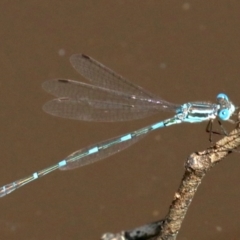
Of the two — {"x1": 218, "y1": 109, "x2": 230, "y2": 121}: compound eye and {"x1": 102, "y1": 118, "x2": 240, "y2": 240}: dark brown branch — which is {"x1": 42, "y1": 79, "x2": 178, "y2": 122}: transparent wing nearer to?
{"x1": 218, "y1": 109, "x2": 230, "y2": 121}: compound eye

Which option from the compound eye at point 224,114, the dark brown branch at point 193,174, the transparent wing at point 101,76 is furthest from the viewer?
the transparent wing at point 101,76

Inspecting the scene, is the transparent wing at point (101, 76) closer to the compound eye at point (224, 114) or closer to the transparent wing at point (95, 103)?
the transparent wing at point (95, 103)

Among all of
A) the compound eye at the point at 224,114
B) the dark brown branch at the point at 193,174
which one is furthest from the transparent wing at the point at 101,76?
the dark brown branch at the point at 193,174

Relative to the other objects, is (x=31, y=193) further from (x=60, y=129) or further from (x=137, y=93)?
(x=137, y=93)

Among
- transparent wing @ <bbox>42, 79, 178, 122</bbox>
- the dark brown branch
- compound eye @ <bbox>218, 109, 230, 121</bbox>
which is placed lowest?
the dark brown branch

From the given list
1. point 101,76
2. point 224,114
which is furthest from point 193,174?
point 101,76

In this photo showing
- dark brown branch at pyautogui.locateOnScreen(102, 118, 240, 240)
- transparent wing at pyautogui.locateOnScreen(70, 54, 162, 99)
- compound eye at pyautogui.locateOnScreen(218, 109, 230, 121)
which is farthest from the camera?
transparent wing at pyautogui.locateOnScreen(70, 54, 162, 99)

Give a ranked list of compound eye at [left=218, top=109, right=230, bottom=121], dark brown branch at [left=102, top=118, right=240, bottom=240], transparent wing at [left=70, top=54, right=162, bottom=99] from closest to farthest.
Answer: dark brown branch at [left=102, top=118, right=240, bottom=240]
compound eye at [left=218, top=109, right=230, bottom=121]
transparent wing at [left=70, top=54, right=162, bottom=99]

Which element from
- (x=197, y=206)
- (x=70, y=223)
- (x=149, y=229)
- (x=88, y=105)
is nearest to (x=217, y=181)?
(x=197, y=206)

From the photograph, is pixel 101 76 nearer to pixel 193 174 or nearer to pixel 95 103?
pixel 95 103

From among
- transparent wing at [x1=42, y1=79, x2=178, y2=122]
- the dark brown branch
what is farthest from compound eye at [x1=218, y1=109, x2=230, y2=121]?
the dark brown branch

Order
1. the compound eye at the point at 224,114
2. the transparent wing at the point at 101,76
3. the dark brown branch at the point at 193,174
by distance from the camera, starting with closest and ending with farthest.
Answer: the dark brown branch at the point at 193,174 < the compound eye at the point at 224,114 < the transparent wing at the point at 101,76
